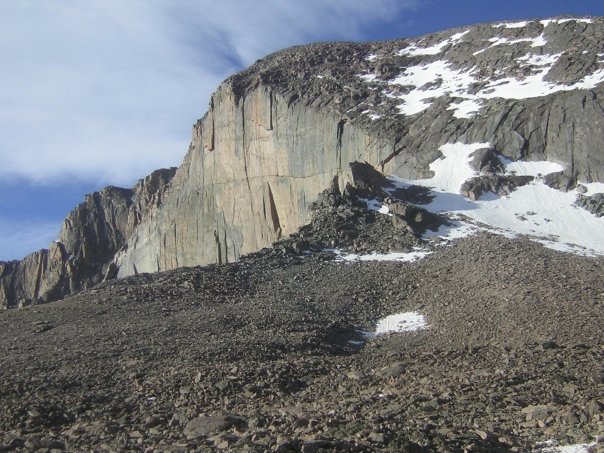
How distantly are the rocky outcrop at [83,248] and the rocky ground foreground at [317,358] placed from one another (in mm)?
55970

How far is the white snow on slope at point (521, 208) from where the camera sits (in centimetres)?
3947

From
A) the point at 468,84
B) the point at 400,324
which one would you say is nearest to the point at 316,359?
the point at 400,324

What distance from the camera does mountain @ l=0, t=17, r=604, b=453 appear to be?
13.9m

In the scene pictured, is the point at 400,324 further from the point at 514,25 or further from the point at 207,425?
the point at 514,25

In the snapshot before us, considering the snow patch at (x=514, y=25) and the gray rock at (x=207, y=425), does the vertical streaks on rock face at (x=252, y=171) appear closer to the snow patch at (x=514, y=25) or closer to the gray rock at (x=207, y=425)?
the snow patch at (x=514, y=25)

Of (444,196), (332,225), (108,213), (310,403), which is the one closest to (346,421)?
(310,403)

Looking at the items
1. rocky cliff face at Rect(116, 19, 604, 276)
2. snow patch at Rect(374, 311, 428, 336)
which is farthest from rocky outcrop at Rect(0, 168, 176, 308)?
snow patch at Rect(374, 311, 428, 336)

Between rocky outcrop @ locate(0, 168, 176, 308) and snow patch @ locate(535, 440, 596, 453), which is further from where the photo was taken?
rocky outcrop @ locate(0, 168, 176, 308)

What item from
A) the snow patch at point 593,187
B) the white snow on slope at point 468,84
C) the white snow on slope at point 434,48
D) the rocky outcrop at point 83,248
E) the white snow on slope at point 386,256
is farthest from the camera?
the rocky outcrop at point 83,248

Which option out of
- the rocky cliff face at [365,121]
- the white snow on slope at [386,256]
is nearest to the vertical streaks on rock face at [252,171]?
the rocky cliff face at [365,121]

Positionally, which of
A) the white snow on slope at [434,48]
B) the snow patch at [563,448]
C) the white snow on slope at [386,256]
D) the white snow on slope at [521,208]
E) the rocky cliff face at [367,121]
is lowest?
the snow patch at [563,448]

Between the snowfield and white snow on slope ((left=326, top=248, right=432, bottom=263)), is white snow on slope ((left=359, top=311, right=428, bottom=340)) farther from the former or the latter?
the snowfield

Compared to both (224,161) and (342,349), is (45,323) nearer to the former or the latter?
(342,349)

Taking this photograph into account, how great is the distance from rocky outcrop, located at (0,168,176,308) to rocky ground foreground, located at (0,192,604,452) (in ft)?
184
